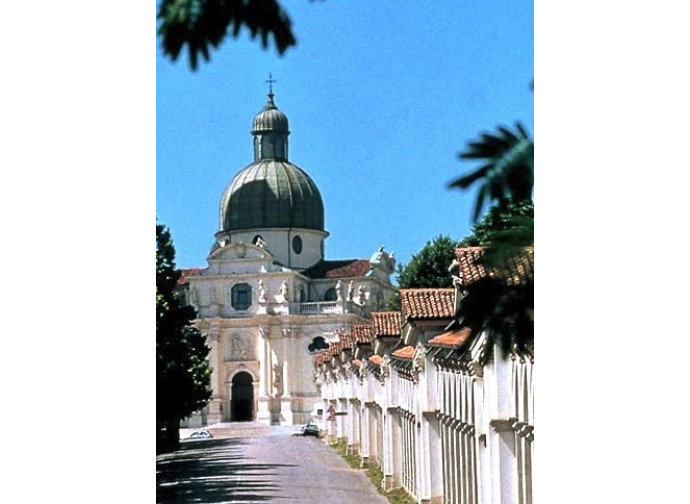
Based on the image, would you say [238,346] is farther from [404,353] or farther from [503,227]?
[503,227]

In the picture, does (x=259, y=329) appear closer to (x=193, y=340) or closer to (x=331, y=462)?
(x=193, y=340)

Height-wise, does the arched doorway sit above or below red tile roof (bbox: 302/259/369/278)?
below

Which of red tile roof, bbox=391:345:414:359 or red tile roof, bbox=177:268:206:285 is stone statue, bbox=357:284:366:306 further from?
red tile roof, bbox=177:268:206:285

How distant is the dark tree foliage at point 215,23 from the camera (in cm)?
213

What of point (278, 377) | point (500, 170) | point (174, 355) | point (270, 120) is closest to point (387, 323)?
point (278, 377)

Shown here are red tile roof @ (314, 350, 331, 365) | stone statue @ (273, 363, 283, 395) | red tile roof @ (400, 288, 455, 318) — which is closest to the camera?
red tile roof @ (400, 288, 455, 318)

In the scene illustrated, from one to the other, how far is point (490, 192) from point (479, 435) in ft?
7.72

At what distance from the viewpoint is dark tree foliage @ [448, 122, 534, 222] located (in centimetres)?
274

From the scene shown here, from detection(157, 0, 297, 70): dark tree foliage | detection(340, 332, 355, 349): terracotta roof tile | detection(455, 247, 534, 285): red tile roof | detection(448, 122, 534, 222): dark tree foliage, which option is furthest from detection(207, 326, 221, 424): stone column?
detection(157, 0, 297, 70): dark tree foliage

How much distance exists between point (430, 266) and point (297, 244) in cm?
49

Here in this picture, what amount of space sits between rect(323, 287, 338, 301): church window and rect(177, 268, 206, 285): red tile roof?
0.90 metres

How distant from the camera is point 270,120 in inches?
158
